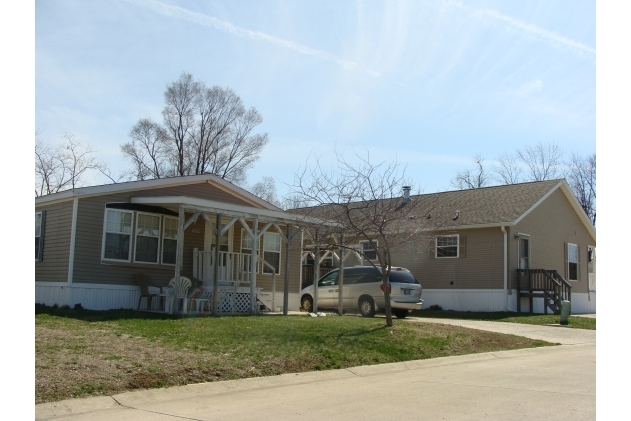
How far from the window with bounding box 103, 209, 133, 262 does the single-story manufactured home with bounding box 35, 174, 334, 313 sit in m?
0.03

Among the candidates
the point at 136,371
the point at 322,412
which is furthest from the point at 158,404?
the point at 322,412

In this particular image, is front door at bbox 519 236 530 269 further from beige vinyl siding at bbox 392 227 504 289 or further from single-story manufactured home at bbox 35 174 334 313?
single-story manufactured home at bbox 35 174 334 313

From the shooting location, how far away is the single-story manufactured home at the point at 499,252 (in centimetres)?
2559

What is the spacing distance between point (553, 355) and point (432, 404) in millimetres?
6570

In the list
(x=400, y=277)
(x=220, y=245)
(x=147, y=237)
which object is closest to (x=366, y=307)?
(x=400, y=277)

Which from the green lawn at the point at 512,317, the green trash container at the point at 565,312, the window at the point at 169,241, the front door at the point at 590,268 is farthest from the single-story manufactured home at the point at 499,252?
the window at the point at 169,241

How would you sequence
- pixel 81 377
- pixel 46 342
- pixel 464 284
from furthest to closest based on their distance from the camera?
pixel 464 284 → pixel 46 342 → pixel 81 377

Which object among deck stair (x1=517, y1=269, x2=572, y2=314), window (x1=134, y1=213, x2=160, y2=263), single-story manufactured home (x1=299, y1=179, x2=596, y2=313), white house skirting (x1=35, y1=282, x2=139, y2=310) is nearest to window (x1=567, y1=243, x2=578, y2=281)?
single-story manufactured home (x1=299, y1=179, x2=596, y2=313)

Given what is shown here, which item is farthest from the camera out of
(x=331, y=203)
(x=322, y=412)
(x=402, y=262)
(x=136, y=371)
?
(x=402, y=262)

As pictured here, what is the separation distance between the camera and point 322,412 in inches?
312

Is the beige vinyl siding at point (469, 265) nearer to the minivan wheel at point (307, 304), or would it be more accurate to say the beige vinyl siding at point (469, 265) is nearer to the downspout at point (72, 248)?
the minivan wheel at point (307, 304)

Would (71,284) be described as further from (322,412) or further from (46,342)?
(322,412)

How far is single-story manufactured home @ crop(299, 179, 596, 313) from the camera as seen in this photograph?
2559cm
